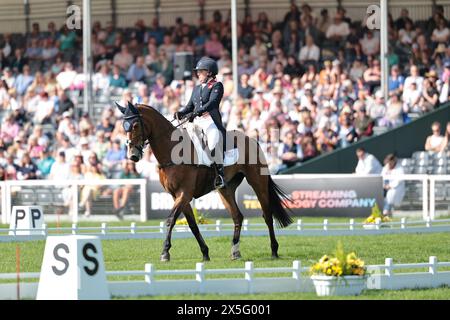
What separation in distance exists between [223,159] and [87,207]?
945 centimetres

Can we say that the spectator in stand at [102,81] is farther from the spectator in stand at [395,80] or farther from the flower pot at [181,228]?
the flower pot at [181,228]

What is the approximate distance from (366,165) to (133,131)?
1094 cm

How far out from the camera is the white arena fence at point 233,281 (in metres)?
15.0

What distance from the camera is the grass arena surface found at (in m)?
17.6

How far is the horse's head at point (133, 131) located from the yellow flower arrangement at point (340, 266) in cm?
424

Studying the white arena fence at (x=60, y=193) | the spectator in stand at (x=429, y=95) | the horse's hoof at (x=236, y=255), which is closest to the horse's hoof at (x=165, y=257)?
the horse's hoof at (x=236, y=255)

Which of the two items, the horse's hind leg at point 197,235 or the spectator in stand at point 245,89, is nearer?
the horse's hind leg at point 197,235

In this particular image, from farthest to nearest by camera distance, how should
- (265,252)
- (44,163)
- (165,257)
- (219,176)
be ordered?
(44,163)
(265,252)
(219,176)
(165,257)

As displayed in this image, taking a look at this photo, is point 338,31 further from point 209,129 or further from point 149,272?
point 149,272

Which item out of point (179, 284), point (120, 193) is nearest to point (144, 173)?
point (120, 193)

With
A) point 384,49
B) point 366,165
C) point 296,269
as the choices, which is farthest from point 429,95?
point 296,269

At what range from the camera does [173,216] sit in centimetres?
1875

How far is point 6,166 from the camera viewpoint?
30875 mm
